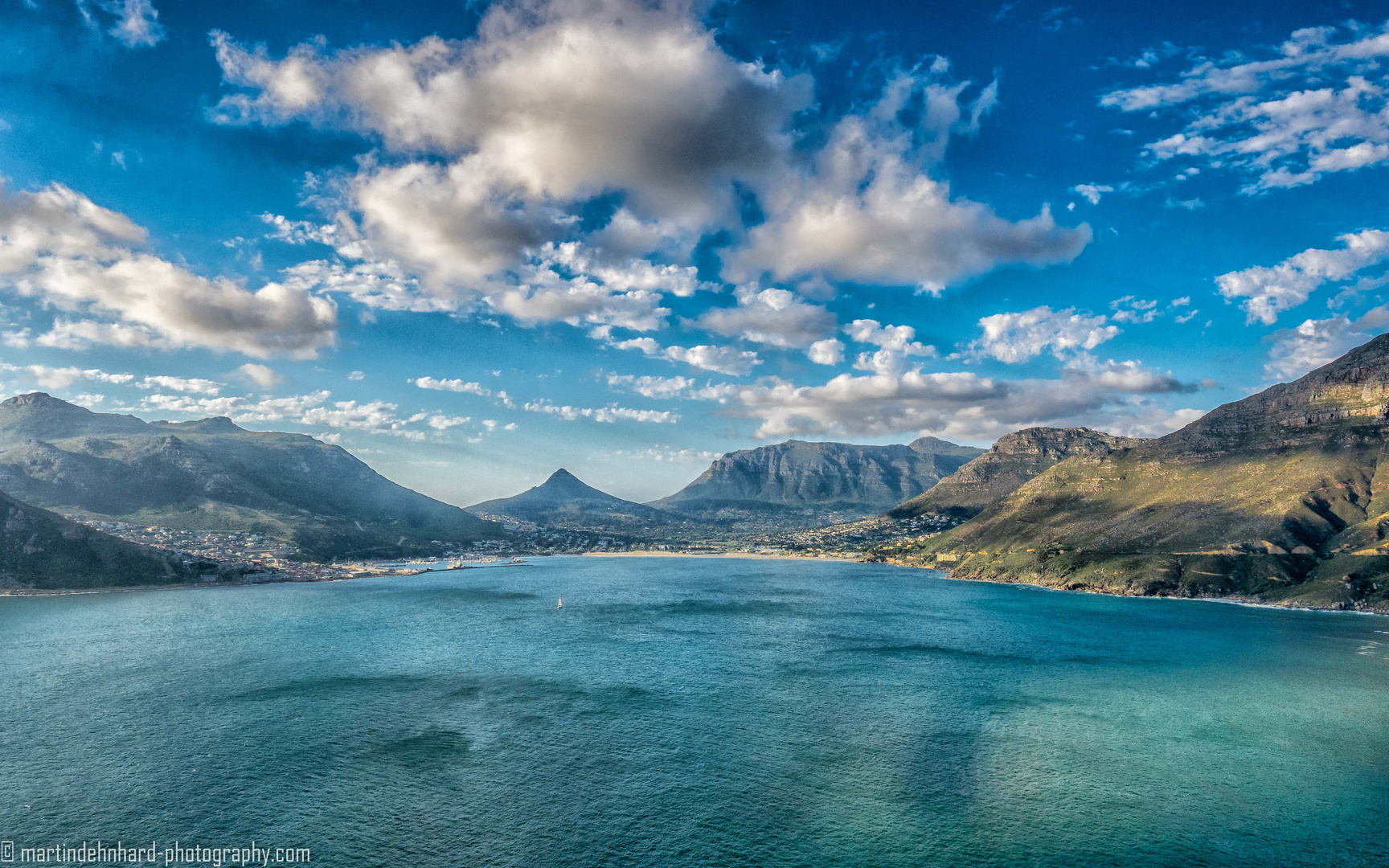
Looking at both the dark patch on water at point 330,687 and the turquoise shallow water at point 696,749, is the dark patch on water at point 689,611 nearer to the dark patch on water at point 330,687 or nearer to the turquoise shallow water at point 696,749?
the turquoise shallow water at point 696,749

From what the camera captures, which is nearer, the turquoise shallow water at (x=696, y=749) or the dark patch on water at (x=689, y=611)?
the turquoise shallow water at (x=696, y=749)

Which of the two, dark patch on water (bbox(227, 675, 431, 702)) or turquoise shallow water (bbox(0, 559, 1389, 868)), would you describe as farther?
dark patch on water (bbox(227, 675, 431, 702))

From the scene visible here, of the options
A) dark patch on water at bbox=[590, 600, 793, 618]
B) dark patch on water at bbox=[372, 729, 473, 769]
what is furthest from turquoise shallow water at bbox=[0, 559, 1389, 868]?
dark patch on water at bbox=[590, 600, 793, 618]

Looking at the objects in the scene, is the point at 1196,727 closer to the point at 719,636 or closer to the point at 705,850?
the point at 705,850

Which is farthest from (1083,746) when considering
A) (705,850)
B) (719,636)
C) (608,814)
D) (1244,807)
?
(719,636)

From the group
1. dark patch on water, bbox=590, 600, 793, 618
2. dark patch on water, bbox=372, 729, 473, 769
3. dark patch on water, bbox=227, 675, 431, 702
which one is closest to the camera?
dark patch on water, bbox=372, 729, 473, 769

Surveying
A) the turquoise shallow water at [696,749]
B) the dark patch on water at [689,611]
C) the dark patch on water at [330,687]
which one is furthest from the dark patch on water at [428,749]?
the dark patch on water at [689,611]

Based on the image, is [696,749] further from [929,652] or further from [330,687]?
[929,652]

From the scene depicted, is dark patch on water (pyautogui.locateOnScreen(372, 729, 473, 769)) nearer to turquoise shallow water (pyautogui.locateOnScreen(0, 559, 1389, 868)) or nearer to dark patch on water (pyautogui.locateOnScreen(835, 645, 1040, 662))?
turquoise shallow water (pyautogui.locateOnScreen(0, 559, 1389, 868))
